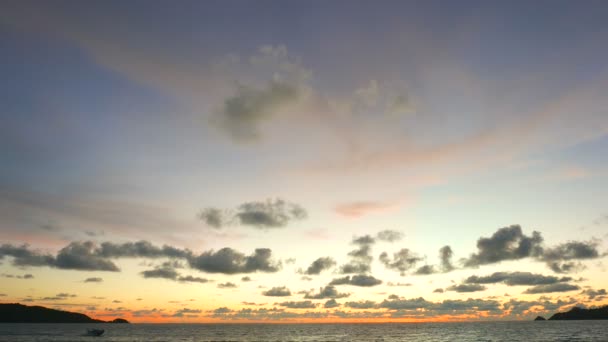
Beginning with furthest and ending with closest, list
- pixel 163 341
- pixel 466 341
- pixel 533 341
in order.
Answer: pixel 163 341, pixel 466 341, pixel 533 341

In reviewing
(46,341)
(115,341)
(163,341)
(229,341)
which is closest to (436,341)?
(229,341)

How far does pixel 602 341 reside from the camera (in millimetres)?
148750

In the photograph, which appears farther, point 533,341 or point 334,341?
point 334,341

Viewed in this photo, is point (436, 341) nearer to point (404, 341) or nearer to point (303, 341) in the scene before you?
point (404, 341)

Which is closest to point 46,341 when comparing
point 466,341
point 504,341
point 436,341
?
point 436,341

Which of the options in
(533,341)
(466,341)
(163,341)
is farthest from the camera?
(163,341)

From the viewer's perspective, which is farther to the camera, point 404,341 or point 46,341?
point 404,341

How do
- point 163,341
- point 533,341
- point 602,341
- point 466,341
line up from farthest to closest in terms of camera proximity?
1. point 163,341
2. point 466,341
3. point 533,341
4. point 602,341

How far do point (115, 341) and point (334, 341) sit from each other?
99.8 meters

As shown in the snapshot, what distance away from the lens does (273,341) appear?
622 ft

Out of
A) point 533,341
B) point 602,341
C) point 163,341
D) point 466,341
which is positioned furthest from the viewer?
point 163,341

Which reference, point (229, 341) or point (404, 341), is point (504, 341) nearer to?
point (404, 341)

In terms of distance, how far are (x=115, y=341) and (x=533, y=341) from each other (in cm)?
17967

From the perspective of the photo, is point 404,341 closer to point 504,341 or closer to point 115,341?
point 504,341
